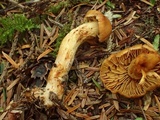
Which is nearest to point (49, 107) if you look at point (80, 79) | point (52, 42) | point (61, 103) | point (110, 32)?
point (61, 103)

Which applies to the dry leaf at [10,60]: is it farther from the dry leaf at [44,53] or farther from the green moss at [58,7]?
the green moss at [58,7]

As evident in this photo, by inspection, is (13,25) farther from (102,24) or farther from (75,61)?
(102,24)

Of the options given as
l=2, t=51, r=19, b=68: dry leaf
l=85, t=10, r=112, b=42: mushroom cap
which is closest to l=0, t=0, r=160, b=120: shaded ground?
l=2, t=51, r=19, b=68: dry leaf

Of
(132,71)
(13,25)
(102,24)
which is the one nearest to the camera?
(132,71)

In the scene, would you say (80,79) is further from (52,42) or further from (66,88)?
Answer: (52,42)

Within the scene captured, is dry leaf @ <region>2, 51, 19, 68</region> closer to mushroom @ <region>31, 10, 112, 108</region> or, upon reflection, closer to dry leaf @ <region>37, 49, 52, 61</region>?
dry leaf @ <region>37, 49, 52, 61</region>

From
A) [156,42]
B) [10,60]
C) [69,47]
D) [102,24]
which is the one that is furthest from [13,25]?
[156,42]
